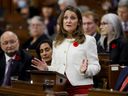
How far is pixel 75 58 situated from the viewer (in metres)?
5.16

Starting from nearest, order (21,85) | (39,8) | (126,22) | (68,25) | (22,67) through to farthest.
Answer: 1. (21,85)
2. (68,25)
3. (22,67)
4. (126,22)
5. (39,8)

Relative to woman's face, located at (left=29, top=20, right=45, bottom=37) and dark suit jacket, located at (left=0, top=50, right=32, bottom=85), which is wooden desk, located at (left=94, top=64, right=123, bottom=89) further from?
woman's face, located at (left=29, top=20, right=45, bottom=37)

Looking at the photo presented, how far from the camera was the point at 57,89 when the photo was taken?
498cm

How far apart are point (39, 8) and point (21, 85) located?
21.0 feet

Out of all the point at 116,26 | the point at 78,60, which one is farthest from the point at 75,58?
the point at 116,26

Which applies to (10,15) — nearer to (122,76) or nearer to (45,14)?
(45,14)

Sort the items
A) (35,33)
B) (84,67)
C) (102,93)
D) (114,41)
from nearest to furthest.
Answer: (102,93), (84,67), (114,41), (35,33)

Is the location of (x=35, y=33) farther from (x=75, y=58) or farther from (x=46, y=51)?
(x=75, y=58)

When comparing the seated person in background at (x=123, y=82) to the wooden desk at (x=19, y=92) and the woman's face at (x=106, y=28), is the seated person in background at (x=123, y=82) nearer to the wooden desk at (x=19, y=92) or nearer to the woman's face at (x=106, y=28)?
the wooden desk at (x=19, y=92)

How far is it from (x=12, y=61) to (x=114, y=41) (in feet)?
4.13

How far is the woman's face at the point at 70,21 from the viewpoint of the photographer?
5254 mm

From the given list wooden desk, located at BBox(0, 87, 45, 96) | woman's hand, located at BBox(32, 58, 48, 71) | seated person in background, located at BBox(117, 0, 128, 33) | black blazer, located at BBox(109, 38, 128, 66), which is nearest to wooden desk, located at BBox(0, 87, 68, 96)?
wooden desk, located at BBox(0, 87, 45, 96)

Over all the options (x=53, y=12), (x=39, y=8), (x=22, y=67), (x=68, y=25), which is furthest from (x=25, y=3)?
(x=68, y=25)

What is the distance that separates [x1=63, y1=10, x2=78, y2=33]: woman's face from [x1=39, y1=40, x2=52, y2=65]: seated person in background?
0.72 metres
